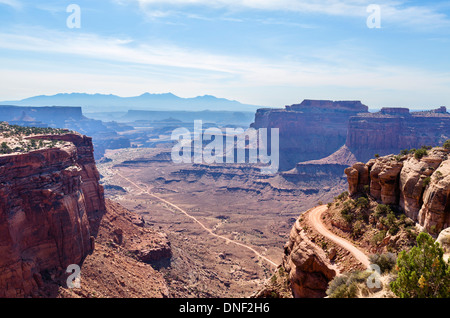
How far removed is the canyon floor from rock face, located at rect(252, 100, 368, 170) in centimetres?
3112

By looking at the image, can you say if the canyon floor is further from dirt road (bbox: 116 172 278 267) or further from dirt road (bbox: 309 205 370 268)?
dirt road (bbox: 309 205 370 268)

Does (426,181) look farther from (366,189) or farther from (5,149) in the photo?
(5,149)

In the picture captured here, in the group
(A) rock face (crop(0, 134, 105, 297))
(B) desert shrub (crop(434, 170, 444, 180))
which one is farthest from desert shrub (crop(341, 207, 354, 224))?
(A) rock face (crop(0, 134, 105, 297))

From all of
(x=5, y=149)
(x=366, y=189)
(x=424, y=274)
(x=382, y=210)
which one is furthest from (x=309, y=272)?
(x=5, y=149)

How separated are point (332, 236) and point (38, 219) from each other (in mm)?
31366

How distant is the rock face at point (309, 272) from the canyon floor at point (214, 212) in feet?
76.4

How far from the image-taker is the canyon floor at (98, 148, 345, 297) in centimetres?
5738

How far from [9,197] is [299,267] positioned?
96.9 feet

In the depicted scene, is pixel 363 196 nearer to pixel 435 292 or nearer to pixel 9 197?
pixel 435 292

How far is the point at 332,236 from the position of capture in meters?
30.6

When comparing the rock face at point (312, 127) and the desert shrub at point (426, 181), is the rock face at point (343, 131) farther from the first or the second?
the desert shrub at point (426, 181)

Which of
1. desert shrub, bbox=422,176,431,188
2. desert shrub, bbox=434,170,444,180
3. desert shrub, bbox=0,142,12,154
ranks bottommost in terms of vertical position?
desert shrub, bbox=422,176,431,188

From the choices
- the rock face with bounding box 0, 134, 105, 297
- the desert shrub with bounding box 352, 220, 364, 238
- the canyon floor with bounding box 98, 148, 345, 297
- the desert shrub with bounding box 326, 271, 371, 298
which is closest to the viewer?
the desert shrub with bounding box 326, 271, 371, 298

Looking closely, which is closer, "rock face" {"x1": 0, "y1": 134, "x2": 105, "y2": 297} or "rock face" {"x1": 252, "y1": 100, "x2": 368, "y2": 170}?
"rock face" {"x1": 0, "y1": 134, "x2": 105, "y2": 297}
